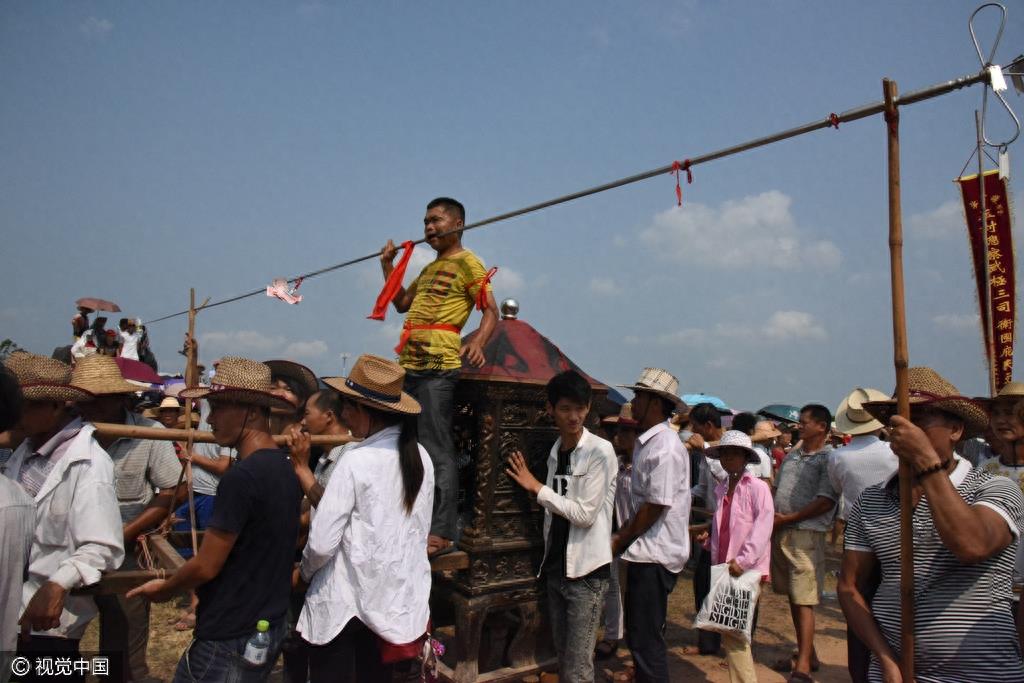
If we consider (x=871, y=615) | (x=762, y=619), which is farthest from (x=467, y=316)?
(x=762, y=619)

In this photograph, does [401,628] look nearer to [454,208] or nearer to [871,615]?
[871,615]

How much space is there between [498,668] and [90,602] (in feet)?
8.64

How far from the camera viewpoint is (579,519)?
384 cm

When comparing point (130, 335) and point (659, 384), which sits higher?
point (130, 335)

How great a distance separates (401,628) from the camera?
2906mm

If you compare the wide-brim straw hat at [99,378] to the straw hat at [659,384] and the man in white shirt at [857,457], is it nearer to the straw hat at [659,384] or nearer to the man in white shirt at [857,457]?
the straw hat at [659,384]

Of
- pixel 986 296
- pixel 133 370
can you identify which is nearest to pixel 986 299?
pixel 986 296

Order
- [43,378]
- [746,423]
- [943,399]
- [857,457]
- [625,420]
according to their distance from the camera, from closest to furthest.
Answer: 1. [943,399]
2. [43,378]
3. [857,457]
4. [625,420]
5. [746,423]

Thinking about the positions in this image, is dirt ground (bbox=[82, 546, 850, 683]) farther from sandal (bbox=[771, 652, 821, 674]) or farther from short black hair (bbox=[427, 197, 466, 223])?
short black hair (bbox=[427, 197, 466, 223])

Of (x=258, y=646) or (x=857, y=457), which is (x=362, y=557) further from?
(x=857, y=457)

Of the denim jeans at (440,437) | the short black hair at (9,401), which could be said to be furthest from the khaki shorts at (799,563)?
the short black hair at (9,401)

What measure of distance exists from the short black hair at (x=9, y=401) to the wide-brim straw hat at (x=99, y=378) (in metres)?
1.58

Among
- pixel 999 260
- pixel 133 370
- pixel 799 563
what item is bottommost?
pixel 799 563

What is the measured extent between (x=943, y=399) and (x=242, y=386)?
9.48ft
